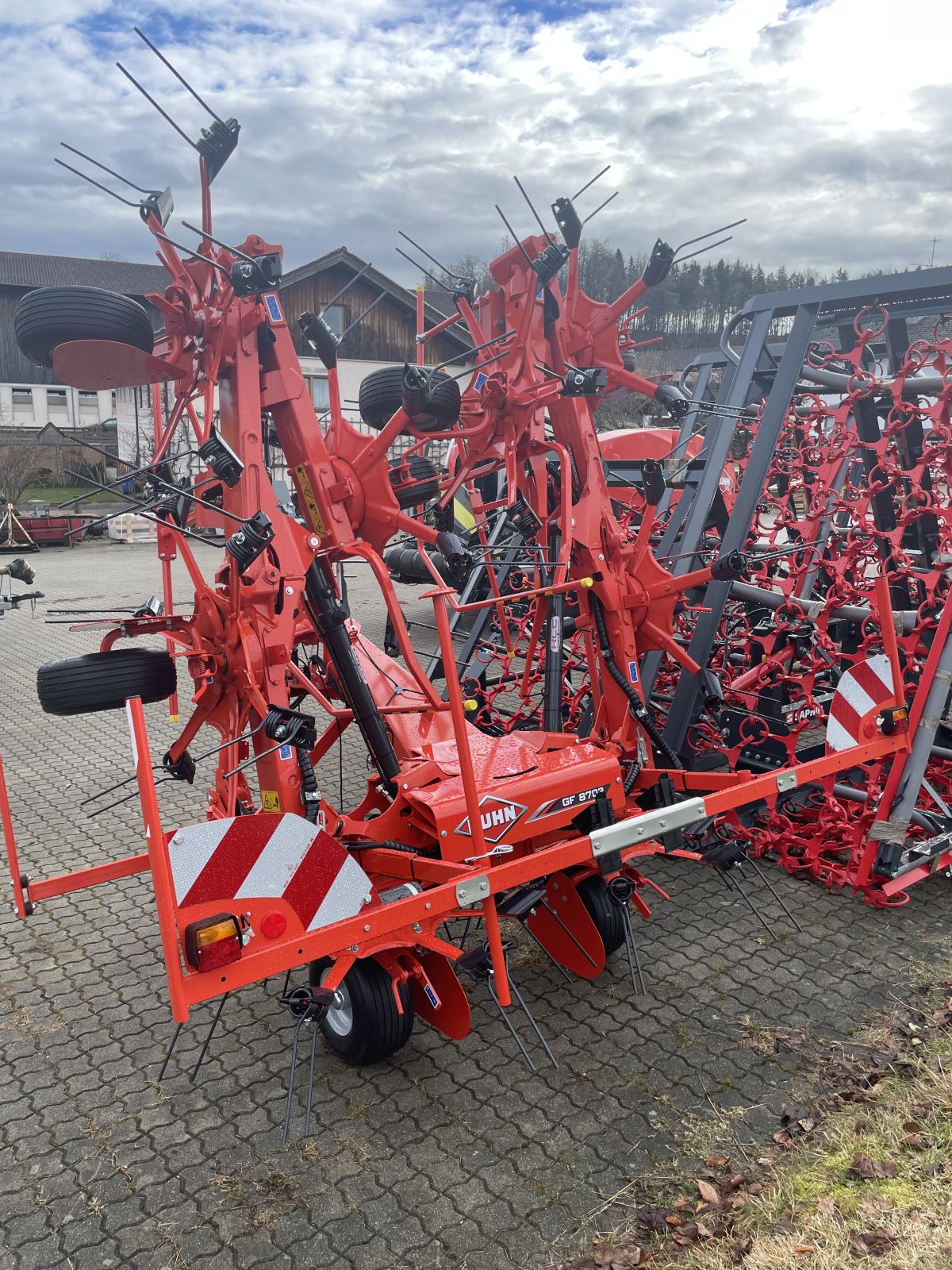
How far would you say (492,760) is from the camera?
168 inches

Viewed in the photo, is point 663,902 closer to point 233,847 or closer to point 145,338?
point 233,847

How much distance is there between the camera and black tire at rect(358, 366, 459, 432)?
4.41m

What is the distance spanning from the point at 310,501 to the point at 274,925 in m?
2.16

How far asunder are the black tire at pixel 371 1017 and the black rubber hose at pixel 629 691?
6.82ft

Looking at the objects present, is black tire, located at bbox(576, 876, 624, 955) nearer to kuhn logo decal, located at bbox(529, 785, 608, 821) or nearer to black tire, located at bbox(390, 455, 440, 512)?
kuhn logo decal, located at bbox(529, 785, 608, 821)

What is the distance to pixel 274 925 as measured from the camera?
2939mm

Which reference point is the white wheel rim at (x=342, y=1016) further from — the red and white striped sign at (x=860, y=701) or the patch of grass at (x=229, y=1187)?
the red and white striped sign at (x=860, y=701)

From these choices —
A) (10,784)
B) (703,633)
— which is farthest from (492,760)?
(10,784)

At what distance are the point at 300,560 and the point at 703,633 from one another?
104 inches

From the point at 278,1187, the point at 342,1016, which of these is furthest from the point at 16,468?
the point at 278,1187

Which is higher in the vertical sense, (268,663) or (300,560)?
(300,560)

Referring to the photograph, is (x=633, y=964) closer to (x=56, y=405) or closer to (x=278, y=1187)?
(x=278, y=1187)

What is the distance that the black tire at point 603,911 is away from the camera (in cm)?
416

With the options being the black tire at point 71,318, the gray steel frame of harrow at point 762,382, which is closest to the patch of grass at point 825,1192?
the gray steel frame of harrow at point 762,382
